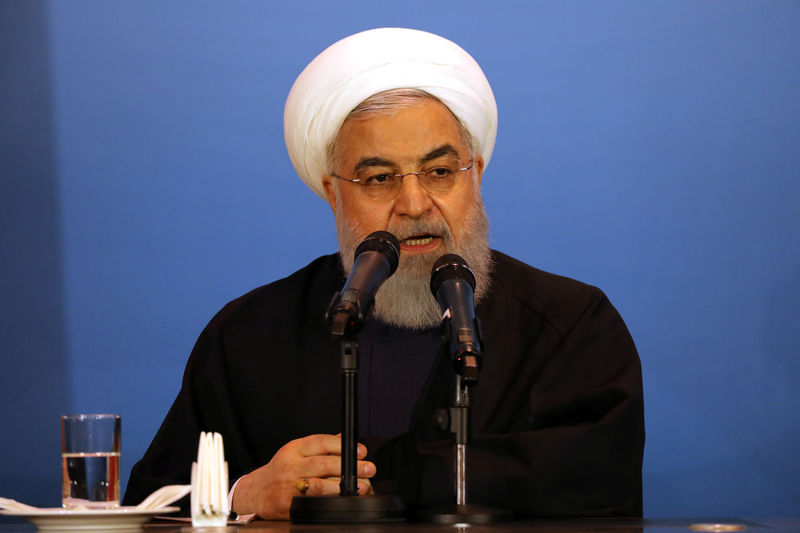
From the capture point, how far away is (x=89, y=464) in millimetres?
1763

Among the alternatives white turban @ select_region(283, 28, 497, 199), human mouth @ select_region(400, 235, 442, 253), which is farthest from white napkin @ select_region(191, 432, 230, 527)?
white turban @ select_region(283, 28, 497, 199)

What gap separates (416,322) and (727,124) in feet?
4.19

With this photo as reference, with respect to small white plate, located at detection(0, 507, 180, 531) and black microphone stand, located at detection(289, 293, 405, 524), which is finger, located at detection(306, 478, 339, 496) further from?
small white plate, located at detection(0, 507, 180, 531)

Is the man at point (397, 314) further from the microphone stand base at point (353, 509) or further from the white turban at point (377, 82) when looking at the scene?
the microphone stand base at point (353, 509)

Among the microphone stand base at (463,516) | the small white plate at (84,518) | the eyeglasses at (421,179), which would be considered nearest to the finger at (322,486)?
the microphone stand base at (463,516)

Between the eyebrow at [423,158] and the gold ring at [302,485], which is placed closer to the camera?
the gold ring at [302,485]

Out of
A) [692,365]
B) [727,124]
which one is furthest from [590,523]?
[727,124]

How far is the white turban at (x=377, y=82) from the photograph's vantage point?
9.25 feet

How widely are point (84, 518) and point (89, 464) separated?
7.2 inches

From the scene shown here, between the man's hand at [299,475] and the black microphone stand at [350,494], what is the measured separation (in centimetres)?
→ 19

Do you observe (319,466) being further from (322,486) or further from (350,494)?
(350,494)

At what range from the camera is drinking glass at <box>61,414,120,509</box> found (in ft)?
5.74

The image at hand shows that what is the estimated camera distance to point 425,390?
8.43 ft

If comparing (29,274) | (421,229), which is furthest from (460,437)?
(29,274)
